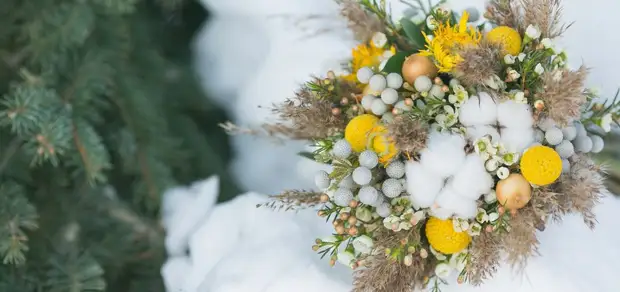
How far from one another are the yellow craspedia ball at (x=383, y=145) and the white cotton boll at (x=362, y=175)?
0.06 feet

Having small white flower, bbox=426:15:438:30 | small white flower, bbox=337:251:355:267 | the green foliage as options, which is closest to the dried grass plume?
small white flower, bbox=426:15:438:30

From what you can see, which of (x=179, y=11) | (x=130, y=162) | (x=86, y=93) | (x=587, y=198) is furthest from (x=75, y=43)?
(x=587, y=198)

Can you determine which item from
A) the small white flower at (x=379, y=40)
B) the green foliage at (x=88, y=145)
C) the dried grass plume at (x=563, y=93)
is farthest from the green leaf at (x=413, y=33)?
the green foliage at (x=88, y=145)

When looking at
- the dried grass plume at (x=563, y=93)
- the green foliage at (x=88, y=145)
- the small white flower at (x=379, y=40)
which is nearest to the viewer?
the dried grass plume at (x=563, y=93)

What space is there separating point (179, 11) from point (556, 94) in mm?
704

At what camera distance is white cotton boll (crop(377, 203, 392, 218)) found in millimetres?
515

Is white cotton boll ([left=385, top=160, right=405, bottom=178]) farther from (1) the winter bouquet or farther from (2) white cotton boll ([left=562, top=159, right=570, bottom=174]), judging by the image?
(2) white cotton boll ([left=562, top=159, right=570, bottom=174])

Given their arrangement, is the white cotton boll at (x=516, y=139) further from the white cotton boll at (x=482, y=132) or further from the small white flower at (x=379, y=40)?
the small white flower at (x=379, y=40)

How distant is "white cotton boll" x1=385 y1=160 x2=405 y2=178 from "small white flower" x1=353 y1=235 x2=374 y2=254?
0.06 m

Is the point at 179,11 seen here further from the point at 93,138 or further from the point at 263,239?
the point at 263,239

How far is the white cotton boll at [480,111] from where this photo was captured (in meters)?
0.50

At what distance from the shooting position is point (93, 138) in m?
0.73

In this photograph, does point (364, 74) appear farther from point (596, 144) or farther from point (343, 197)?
point (596, 144)

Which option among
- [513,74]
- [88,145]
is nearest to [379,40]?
[513,74]
